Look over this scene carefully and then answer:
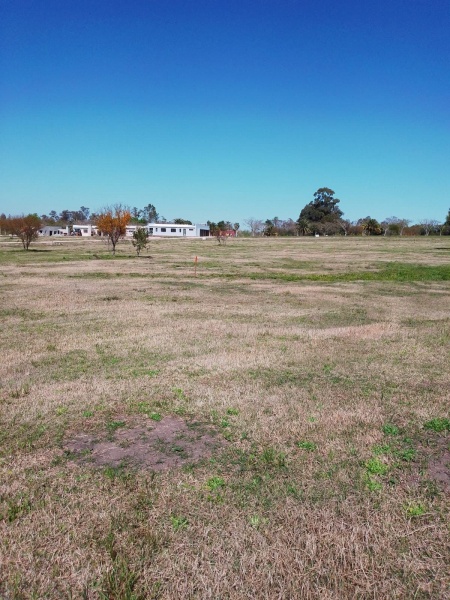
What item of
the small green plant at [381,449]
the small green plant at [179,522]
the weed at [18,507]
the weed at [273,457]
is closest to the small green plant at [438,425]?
the small green plant at [381,449]

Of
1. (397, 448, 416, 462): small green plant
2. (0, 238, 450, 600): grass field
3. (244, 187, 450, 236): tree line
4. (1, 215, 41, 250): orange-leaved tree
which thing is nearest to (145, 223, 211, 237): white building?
(244, 187, 450, 236): tree line

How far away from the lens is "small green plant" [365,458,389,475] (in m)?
5.39

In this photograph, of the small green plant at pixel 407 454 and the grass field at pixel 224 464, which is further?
the small green plant at pixel 407 454

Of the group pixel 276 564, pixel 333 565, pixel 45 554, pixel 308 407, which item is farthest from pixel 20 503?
pixel 308 407

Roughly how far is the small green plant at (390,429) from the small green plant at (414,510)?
173 cm

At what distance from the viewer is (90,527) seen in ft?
14.3

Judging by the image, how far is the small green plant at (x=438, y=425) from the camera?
6602 millimetres

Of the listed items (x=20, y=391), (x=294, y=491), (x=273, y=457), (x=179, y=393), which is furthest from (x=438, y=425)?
(x=20, y=391)

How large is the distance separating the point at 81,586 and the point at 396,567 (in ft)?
9.60

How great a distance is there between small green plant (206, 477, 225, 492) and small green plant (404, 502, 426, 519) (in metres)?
2.14

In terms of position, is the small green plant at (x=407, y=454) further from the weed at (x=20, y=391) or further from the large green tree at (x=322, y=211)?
the large green tree at (x=322, y=211)

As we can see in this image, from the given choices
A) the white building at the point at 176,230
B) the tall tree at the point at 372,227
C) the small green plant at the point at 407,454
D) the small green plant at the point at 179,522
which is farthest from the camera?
the white building at the point at 176,230

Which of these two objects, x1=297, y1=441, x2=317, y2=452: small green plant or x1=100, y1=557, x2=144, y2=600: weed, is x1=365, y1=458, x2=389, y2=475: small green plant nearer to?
x1=297, y1=441, x2=317, y2=452: small green plant

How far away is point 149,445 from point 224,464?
122 centimetres
